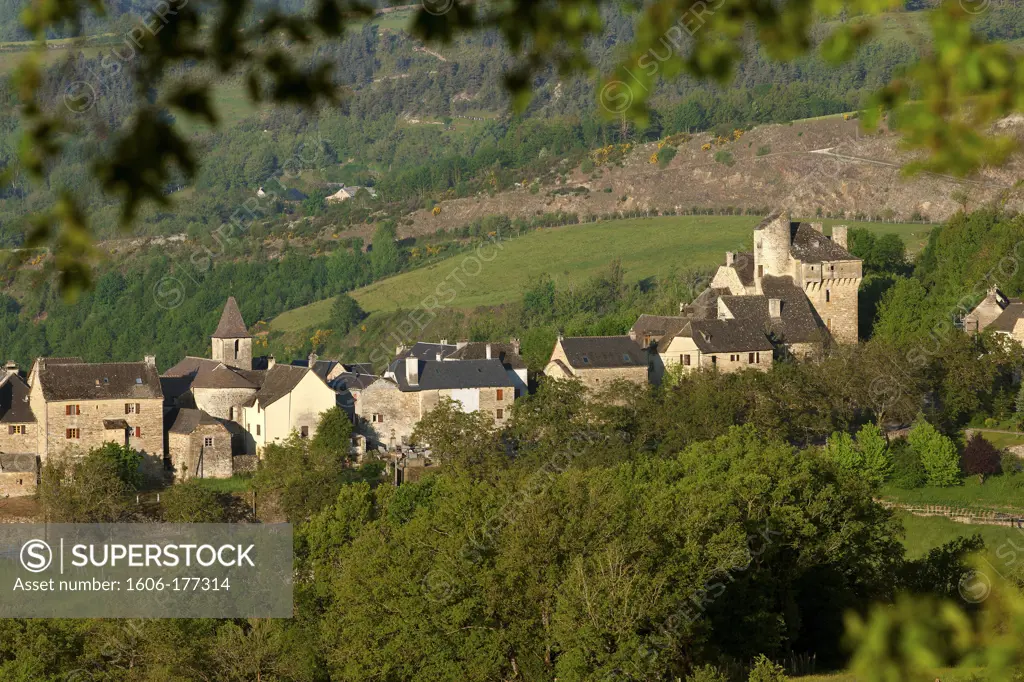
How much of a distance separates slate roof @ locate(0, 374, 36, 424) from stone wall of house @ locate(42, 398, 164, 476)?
4.78 ft

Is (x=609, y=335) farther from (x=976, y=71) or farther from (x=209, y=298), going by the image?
(x=209, y=298)

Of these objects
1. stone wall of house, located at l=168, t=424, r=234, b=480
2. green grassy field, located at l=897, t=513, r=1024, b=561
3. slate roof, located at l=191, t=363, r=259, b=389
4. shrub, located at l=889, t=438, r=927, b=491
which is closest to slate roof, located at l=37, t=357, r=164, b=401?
stone wall of house, located at l=168, t=424, r=234, b=480

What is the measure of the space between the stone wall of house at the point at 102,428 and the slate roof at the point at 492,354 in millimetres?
12783

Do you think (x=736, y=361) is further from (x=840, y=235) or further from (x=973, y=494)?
(x=840, y=235)

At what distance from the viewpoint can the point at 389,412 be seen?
61.2m

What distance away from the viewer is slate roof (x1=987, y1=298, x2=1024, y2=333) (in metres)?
66.3

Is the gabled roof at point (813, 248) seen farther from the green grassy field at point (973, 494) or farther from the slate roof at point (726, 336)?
the green grassy field at point (973, 494)

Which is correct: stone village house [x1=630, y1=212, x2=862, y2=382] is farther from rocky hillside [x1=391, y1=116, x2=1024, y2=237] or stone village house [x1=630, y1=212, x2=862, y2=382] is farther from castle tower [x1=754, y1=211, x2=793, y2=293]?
rocky hillside [x1=391, y1=116, x2=1024, y2=237]

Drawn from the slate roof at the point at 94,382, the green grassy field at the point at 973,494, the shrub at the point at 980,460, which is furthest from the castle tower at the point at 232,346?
the shrub at the point at 980,460

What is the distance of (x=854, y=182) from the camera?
435 ft

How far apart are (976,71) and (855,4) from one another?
571 mm

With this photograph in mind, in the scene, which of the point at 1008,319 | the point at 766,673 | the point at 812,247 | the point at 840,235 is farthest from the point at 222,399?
the point at 766,673

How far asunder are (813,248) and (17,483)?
3568cm

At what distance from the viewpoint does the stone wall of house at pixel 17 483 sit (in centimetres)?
5797
